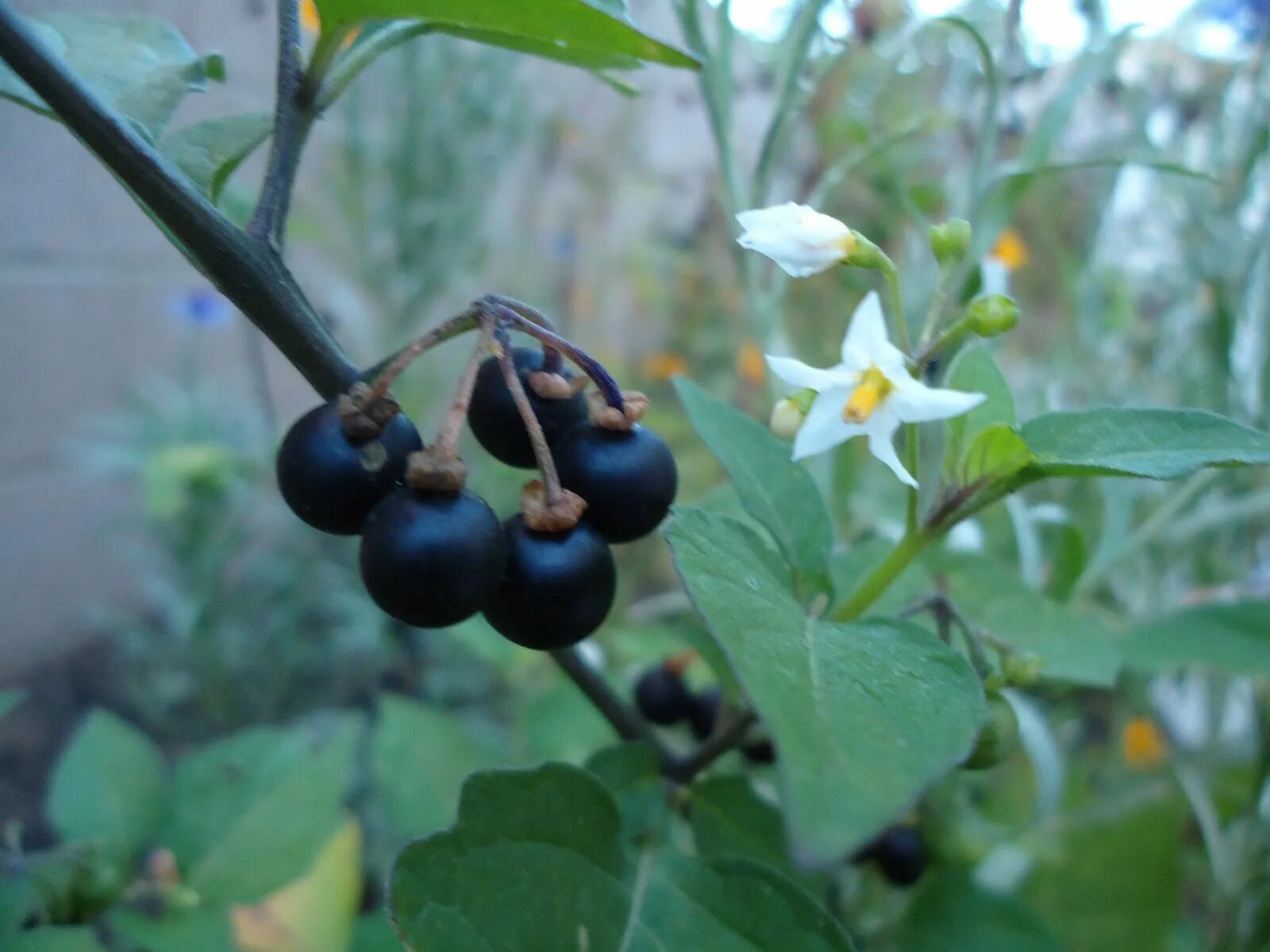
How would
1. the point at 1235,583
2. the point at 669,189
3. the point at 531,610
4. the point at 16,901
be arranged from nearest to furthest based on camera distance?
1. the point at 531,610
2. the point at 16,901
3. the point at 1235,583
4. the point at 669,189

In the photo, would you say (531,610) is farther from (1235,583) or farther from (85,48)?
(1235,583)

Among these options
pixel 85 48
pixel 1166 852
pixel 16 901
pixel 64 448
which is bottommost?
pixel 64 448

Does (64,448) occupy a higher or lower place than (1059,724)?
lower

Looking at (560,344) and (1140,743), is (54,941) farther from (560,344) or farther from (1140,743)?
(1140,743)

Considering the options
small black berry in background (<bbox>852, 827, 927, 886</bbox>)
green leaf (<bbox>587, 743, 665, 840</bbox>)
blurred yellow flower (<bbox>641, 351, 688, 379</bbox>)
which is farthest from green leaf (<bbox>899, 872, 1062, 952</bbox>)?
blurred yellow flower (<bbox>641, 351, 688, 379</bbox>)

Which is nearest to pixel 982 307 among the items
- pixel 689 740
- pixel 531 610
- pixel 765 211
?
pixel 765 211

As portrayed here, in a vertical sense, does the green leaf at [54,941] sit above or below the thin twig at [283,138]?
below

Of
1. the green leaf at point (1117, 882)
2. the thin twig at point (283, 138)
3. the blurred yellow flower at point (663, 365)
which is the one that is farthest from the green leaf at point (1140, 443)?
the blurred yellow flower at point (663, 365)

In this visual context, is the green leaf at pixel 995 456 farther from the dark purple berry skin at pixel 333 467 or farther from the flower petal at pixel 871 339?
the dark purple berry skin at pixel 333 467

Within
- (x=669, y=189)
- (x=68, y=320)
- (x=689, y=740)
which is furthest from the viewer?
(x=669, y=189)
